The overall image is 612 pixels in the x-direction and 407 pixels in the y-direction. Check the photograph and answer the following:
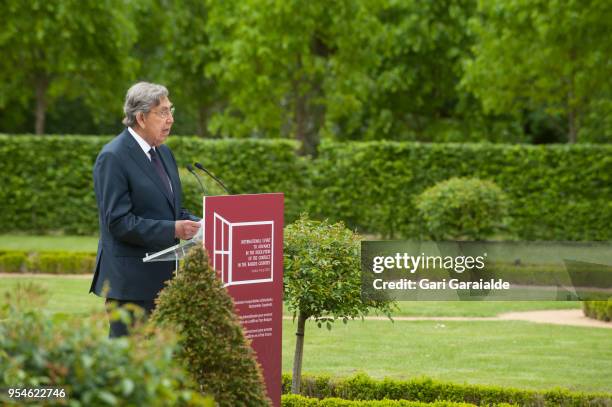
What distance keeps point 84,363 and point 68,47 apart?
2595 cm

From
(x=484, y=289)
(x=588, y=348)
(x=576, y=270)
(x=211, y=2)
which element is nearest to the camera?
(x=484, y=289)

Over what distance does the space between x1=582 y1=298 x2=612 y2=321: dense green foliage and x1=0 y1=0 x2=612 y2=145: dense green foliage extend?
36.3ft

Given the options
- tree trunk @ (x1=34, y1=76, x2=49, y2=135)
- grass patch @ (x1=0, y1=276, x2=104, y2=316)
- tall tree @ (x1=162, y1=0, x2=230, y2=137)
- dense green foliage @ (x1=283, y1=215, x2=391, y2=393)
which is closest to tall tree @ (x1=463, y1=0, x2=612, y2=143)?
tall tree @ (x1=162, y1=0, x2=230, y2=137)

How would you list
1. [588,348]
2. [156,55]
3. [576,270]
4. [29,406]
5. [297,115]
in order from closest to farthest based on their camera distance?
[29,406], [576,270], [588,348], [297,115], [156,55]

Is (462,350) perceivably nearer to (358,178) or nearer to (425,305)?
(425,305)

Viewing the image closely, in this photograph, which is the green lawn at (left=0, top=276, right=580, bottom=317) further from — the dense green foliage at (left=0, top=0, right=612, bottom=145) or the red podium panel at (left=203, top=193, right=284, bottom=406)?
the dense green foliage at (left=0, top=0, right=612, bottom=145)

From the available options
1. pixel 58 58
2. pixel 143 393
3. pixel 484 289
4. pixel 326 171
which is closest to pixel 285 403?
pixel 484 289

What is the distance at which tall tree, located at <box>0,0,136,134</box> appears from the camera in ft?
89.0

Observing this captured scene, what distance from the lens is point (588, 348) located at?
1091 centimetres

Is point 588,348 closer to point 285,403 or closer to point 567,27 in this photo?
point 285,403

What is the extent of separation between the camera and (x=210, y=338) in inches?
184

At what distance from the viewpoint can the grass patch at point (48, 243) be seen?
1998 cm

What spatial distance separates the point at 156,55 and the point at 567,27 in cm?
1749

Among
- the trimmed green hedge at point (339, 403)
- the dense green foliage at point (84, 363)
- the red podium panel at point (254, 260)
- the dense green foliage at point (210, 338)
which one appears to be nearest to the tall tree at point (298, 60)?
the trimmed green hedge at point (339, 403)
